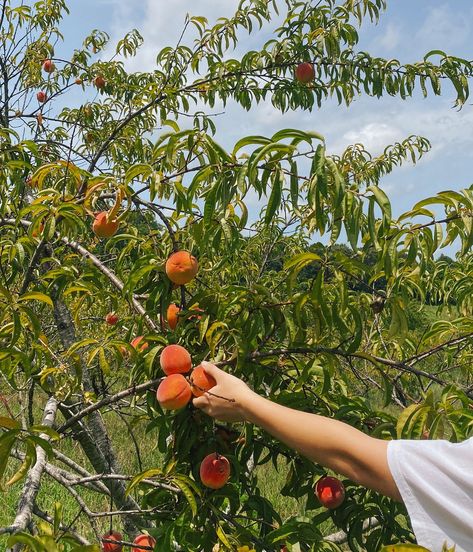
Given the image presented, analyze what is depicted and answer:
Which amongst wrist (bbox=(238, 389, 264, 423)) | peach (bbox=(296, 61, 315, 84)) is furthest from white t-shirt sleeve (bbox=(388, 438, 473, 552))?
peach (bbox=(296, 61, 315, 84))

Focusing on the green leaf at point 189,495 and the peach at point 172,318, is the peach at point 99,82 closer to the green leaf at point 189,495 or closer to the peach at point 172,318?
the peach at point 172,318

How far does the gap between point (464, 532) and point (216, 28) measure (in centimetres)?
259

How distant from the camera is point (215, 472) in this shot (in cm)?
115

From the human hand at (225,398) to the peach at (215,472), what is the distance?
0.37ft

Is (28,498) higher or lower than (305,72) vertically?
lower

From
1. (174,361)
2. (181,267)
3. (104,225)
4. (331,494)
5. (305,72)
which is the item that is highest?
(305,72)

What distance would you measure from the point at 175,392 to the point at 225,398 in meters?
0.11

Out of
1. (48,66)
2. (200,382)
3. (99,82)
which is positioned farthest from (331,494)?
(48,66)

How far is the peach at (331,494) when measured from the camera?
119 centimetres

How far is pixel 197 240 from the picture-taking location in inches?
47.1

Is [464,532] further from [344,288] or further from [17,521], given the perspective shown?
[17,521]

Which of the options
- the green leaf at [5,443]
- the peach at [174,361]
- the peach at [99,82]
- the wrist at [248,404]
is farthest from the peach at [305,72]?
the green leaf at [5,443]

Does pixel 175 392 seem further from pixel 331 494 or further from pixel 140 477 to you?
pixel 331 494

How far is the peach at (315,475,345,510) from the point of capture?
1194 millimetres
